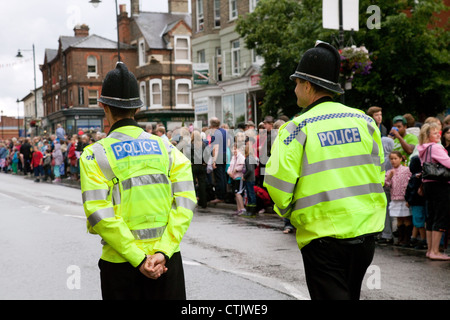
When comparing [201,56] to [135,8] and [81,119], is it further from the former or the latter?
[81,119]

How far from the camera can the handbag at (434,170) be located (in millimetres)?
8375

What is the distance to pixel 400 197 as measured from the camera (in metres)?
9.48

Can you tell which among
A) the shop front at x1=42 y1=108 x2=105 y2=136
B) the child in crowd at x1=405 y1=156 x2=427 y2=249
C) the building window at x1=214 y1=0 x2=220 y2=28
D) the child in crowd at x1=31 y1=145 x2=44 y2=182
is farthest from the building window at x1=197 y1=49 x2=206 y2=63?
the child in crowd at x1=405 y1=156 x2=427 y2=249

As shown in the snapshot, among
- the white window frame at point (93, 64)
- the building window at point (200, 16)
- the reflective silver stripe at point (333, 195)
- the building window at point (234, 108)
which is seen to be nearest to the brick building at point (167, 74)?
the white window frame at point (93, 64)

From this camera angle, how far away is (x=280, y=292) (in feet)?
21.3

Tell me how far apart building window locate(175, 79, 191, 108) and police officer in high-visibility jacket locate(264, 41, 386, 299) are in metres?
49.9

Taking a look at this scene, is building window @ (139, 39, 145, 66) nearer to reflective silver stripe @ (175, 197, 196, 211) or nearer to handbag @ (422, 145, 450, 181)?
handbag @ (422, 145, 450, 181)

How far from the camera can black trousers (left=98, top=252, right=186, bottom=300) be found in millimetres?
3402

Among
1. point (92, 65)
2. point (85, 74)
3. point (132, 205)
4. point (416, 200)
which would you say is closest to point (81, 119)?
point (85, 74)

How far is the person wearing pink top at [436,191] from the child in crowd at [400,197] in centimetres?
81

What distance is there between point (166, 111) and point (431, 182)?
146 ft

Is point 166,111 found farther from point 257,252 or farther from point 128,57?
point 257,252

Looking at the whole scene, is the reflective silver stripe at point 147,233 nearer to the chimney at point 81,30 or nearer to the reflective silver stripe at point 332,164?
the reflective silver stripe at point 332,164
